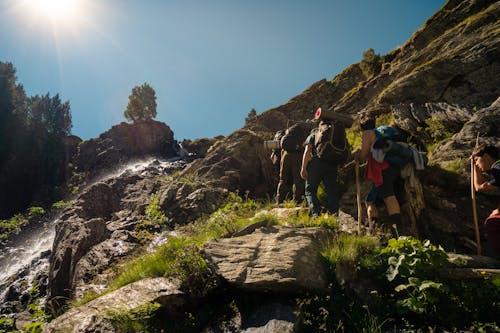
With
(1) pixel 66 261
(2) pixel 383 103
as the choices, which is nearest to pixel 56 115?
(1) pixel 66 261

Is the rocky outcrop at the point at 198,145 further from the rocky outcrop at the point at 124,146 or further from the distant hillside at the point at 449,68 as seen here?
the distant hillside at the point at 449,68

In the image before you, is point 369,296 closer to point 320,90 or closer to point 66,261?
point 66,261

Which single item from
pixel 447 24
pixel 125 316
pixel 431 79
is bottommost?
pixel 125 316

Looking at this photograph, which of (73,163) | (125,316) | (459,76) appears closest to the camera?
(125,316)

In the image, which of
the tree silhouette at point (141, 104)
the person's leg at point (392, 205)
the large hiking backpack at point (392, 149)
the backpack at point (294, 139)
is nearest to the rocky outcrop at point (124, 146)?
the tree silhouette at point (141, 104)

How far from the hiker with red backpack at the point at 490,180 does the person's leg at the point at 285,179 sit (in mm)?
4847

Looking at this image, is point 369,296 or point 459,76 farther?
point 459,76

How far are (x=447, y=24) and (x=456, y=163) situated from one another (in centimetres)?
1478

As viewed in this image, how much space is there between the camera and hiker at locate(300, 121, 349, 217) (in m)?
6.46

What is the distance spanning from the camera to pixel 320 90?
1046 inches

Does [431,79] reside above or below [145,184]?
above

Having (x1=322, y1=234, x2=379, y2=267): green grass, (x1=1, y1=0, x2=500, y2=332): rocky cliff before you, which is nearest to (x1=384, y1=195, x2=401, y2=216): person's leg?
(x1=1, y1=0, x2=500, y2=332): rocky cliff

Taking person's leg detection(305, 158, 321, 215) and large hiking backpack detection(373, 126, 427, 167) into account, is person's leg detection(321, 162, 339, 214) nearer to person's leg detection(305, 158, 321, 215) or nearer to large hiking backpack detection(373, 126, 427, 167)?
person's leg detection(305, 158, 321, 215)

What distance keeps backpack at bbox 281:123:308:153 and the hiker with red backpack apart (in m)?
4.43
